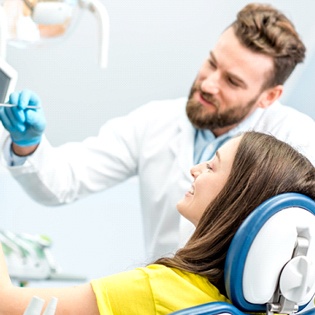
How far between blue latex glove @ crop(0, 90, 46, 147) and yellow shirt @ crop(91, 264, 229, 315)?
2.25ft

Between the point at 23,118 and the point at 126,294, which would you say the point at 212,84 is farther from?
the point at 126,294

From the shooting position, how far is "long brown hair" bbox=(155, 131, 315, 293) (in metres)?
1.51

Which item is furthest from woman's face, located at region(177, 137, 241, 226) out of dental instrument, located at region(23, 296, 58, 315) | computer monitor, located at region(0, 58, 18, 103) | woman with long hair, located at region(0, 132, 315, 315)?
computer monitor, located at region(0, 58, 18, 103)

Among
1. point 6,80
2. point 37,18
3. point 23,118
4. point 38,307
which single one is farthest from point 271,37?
point 38,307

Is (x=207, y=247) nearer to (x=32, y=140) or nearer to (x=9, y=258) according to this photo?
(x=32, y=140)

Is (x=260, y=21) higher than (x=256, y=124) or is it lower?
higher

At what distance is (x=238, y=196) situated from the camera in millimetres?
1533

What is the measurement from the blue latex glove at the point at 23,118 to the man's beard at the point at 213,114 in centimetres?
55

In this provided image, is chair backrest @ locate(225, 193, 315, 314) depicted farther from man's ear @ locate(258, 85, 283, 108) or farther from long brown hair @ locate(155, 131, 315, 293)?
man's ear @ locate(258, 85, 283, 108)

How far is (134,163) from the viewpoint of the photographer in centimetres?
270

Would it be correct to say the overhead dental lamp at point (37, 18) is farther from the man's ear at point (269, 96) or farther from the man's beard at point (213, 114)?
the man's ear at point (269, 96)

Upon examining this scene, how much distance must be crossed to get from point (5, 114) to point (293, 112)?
0.95 meters

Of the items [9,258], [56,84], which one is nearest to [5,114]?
[9,258]

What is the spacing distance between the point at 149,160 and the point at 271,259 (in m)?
1.23
